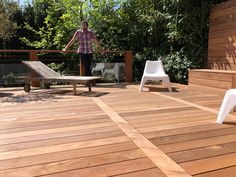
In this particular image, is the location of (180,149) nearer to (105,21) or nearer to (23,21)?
(105,21)

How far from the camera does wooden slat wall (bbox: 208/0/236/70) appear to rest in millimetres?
5695

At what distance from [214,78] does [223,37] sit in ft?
4.64

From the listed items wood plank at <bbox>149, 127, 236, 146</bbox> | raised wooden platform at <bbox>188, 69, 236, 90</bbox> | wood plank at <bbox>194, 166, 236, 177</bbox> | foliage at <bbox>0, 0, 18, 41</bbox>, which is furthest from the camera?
foliage at <bbox>0, 0, 18, 41</bbox>

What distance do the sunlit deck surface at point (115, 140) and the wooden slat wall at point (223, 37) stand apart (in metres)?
2.47

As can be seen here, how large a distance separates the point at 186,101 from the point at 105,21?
602cm

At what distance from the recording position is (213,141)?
2.23 meters

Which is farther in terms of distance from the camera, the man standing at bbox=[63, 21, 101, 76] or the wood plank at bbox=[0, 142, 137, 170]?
the man standing at bbox=[63, 21, 101, 76]

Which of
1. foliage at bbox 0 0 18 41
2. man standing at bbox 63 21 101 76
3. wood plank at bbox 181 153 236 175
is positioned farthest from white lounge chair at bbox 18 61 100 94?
foliage at bbox 0 0 18 41

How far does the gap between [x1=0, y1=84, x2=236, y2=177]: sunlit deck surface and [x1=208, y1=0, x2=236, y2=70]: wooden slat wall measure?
2466 millimetres

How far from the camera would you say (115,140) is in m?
2.27

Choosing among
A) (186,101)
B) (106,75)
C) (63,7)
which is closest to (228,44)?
(186,101)

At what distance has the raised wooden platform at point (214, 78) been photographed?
15.2ft

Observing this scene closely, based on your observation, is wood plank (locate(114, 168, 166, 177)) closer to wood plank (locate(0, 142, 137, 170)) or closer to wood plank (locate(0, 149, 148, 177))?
wood plank (locate(0, 149, 148, 177))

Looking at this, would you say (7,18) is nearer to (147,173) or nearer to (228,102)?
(228,102)
